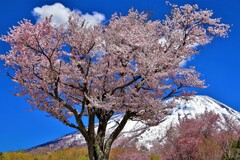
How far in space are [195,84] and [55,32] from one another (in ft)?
19.1

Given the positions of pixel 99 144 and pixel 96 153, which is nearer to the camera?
pixel 96 153

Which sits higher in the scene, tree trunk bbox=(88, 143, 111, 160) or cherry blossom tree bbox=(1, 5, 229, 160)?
cherry blossom tree bbox=(1, 5, 229, 160)

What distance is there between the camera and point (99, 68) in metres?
13.2

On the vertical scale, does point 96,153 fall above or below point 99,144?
below

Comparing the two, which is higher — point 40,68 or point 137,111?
point 40,68

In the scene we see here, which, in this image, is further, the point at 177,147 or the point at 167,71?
the point at 177,147

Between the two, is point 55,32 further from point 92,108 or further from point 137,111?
point 137,111

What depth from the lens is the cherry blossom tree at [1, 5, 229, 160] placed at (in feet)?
42.2

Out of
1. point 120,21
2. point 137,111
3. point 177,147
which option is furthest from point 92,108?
point 177,147

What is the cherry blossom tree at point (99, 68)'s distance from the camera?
1286cm

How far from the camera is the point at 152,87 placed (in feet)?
45.3

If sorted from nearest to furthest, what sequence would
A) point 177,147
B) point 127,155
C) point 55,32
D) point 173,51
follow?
1. point 55,32
2. point 173,51
3. point 177,147
4. point 127,155

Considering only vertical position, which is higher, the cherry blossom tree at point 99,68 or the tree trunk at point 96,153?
the cherry blossom tree at point 99,68

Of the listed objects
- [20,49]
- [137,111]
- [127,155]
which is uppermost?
[127,155]
